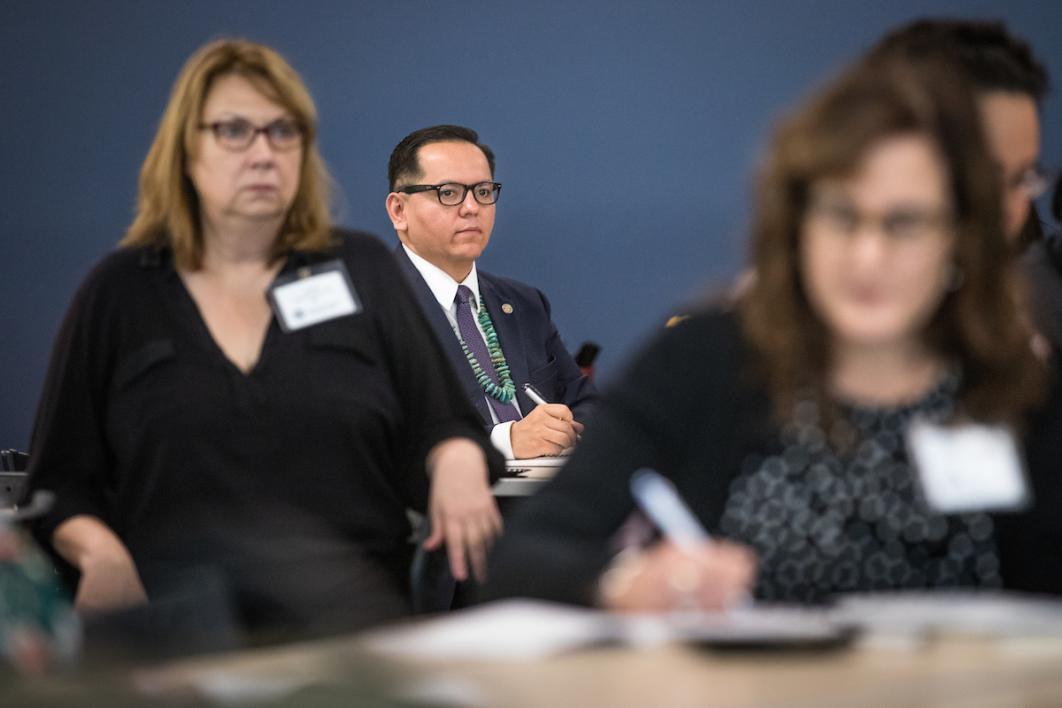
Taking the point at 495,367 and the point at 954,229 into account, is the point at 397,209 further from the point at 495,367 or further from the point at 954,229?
the point at 954,229

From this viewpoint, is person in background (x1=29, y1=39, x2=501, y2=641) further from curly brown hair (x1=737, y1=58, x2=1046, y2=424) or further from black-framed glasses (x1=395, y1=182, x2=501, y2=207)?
black-framed glasses (x1=395, y1=182, x2=501, y2=207)

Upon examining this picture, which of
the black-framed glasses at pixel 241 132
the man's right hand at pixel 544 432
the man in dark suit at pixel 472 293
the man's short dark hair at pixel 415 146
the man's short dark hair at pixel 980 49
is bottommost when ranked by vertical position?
the man's right hand at pixel 544 432

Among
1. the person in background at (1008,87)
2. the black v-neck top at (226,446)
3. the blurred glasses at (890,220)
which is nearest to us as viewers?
the blurred glasses at (890,220)

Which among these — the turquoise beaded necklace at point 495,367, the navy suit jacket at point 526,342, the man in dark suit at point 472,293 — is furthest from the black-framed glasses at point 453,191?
the turquoise beaded necklace at point 495,367

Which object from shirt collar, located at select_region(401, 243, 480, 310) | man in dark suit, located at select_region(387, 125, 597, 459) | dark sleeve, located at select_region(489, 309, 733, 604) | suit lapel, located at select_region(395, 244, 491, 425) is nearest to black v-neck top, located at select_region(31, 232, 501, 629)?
dark sleeve, located at select_region(489, 309, 733, 604)

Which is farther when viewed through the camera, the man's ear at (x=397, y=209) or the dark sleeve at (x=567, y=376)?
the man's ear at (x=397, y=209)

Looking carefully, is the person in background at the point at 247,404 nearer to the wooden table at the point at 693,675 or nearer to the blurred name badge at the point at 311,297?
the blurred name badge at the point at 311,297

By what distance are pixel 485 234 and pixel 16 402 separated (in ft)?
7.78

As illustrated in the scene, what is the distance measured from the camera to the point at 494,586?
160 centimetres

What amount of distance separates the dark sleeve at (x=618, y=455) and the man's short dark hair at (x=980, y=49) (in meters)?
0.64

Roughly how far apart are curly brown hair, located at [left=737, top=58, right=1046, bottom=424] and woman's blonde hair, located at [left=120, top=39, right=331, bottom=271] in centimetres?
100

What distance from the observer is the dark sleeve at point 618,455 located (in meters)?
1.58

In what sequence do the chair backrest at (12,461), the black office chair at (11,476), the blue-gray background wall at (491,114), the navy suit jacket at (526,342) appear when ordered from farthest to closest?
the blue-gray background wall at (491,114)
the navy suit jacket at (526,342)
the chair backrest at (12,461)
the black office chair at (11,476)

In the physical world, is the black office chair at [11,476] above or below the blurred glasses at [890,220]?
below
